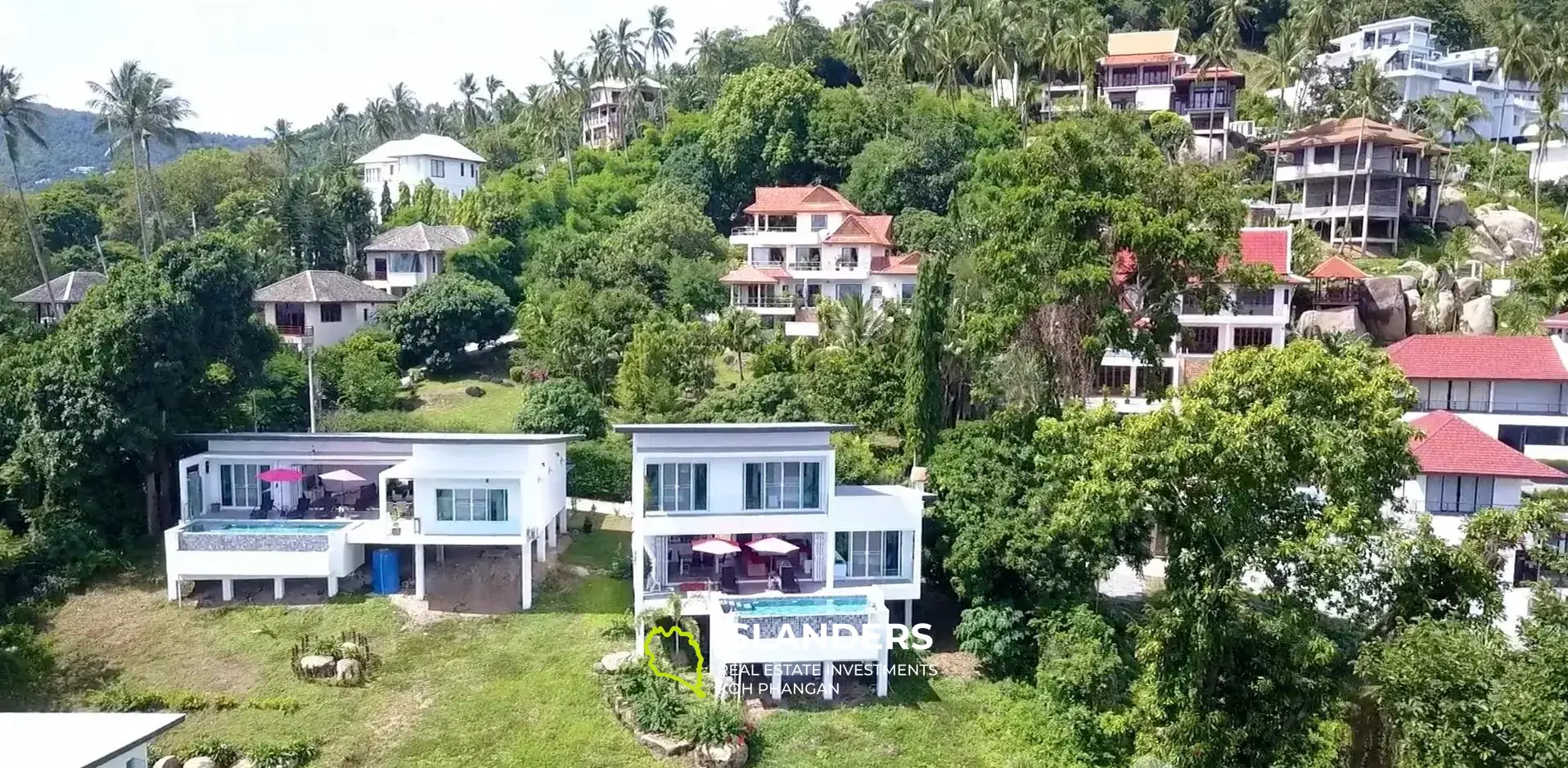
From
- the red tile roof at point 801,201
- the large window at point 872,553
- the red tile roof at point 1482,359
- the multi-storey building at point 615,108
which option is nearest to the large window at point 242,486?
the large window at point 872,553

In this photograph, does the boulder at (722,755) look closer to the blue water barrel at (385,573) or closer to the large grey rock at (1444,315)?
the blue water barrel at (385,573)

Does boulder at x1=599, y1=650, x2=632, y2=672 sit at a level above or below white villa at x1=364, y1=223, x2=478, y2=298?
below

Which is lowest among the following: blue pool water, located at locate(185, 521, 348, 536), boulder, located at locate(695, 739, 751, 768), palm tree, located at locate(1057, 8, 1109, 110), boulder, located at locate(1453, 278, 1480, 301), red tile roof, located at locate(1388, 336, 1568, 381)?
boulder, located at locate(695, 739, 751, 768)

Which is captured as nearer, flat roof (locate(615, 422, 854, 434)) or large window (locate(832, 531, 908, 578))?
flat roof (locate(615, 422, 854, 434))

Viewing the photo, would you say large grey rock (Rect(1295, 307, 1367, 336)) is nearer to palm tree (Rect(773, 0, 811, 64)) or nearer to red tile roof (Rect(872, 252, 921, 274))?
→ red tile roof (Rect(872, 252, 921, 274))

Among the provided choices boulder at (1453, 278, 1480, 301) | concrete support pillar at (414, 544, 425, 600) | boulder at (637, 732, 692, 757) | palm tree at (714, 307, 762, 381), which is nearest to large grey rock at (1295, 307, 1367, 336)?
boulder at (1453, 278, 1480, 301)

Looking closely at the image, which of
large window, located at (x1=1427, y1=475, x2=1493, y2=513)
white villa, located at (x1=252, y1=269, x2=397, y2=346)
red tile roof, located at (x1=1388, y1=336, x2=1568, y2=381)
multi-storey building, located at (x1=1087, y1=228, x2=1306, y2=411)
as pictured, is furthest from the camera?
white villa, located at (x1=252, y1=269, x2=397, y2=346)
